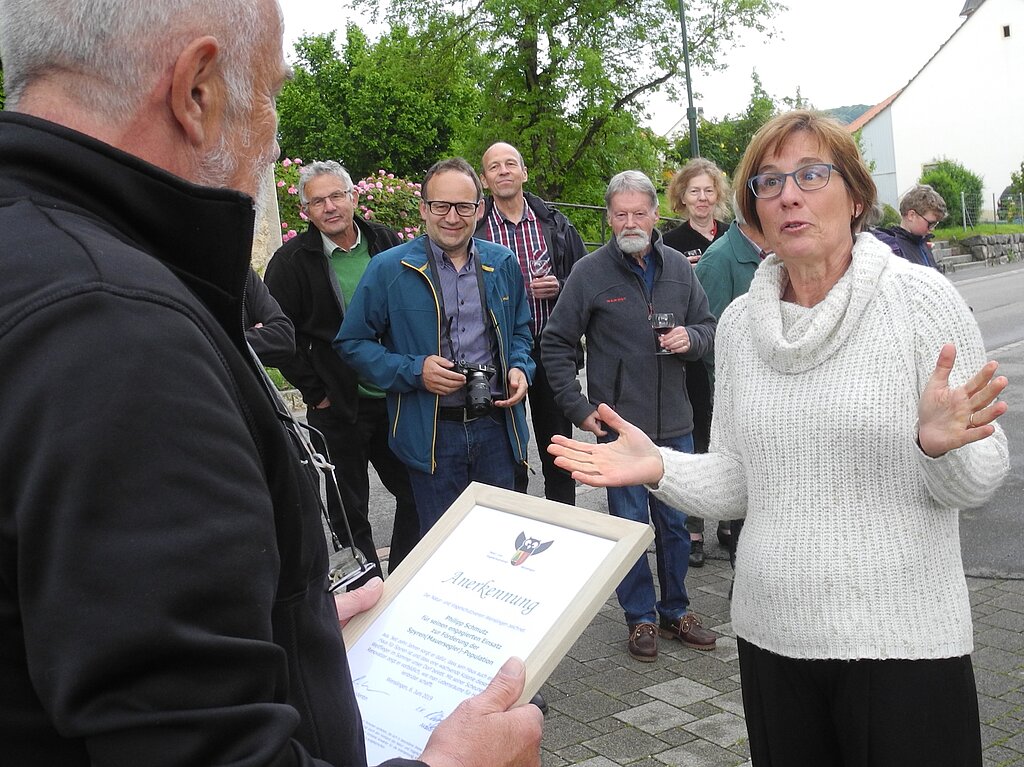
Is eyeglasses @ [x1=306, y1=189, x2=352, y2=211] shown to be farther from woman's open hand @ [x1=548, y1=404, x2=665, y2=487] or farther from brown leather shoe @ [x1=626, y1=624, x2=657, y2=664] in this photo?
woman's open hand @ [x1=548, y1=404, x2=665, y2=487]

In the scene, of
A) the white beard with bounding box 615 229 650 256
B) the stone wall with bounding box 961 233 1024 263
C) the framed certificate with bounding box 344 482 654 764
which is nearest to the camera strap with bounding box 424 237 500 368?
the white beard with bounding box 615 229 650 256

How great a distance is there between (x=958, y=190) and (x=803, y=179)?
140ft

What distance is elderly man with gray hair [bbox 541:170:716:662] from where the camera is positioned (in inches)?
201

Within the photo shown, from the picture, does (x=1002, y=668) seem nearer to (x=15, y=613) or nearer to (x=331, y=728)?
(x=331, y=728)

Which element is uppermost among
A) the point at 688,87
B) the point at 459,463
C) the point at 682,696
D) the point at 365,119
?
the point at 365,119

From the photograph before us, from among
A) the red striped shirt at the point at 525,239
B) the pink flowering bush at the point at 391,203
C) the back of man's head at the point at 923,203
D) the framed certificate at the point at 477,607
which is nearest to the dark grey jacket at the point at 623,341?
the red striped shirt at the point at 525,239

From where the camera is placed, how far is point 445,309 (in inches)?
197

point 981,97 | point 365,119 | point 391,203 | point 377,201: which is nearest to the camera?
point 377,201

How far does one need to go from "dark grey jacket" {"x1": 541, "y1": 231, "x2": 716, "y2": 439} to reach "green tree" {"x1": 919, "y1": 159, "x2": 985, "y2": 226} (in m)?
38.8

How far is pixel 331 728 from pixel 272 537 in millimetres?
382

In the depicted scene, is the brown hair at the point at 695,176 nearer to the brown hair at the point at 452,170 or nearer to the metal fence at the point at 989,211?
the brown hair at the point at 452,170

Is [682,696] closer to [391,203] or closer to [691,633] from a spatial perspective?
[691,633]

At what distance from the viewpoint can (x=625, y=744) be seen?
3.96 meters

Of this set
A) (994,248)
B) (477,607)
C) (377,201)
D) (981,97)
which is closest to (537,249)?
(477,607)
